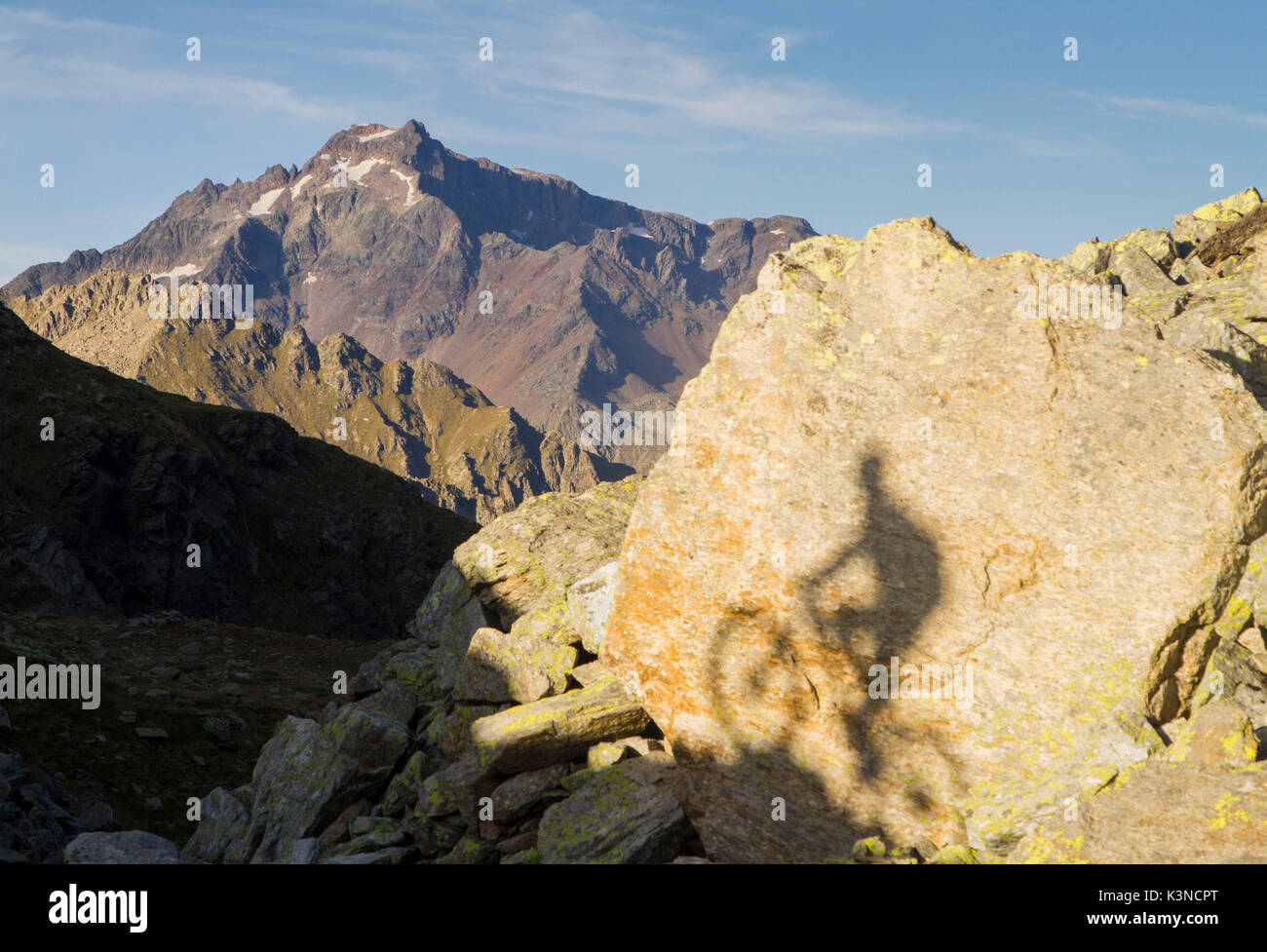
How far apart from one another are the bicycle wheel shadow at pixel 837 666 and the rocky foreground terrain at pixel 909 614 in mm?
53

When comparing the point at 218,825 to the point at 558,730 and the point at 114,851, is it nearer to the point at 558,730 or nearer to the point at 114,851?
the point at 114,851

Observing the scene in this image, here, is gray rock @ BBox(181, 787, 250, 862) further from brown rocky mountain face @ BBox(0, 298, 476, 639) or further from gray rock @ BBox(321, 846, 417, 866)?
brown rocky mountain face @ BBox(0, 298, 476, 639)

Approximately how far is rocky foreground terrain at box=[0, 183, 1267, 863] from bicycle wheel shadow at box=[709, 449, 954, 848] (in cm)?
5

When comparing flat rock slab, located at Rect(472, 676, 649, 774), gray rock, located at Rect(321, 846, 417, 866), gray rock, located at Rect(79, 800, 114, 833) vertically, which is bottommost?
gray rock, located at Rect(79, 800, 114, 833)

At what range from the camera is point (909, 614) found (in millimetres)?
16453

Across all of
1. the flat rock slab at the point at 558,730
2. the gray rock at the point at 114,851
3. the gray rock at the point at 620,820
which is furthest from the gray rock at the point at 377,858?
the gray rock at the point at 114,851

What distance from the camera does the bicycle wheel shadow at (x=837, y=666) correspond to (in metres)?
16.4

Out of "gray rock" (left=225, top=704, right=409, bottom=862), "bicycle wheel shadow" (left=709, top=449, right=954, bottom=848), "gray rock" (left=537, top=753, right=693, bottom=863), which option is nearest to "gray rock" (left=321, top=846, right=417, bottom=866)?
"gray rock" (left=225, top=704, right=409, bottom=862)

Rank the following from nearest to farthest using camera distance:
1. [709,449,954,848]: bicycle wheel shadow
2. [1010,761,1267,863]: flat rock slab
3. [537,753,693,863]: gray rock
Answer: [1010,761,1267,863]: flat rock slab < [709,449,954,848]: bicycle wheel shadow < [537,753,693,863]: gray rock

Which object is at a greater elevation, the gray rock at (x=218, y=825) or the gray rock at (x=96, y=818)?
the gray rock at (x=218, y=825)

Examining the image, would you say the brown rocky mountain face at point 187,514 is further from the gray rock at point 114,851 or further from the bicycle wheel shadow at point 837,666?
the bicycle wheel shadow at point 837,666

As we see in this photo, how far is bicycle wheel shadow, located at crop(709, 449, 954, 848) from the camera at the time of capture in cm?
1644

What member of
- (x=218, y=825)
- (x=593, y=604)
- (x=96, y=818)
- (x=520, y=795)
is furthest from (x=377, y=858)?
(x=96, y=818)

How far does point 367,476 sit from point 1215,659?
16644cm
